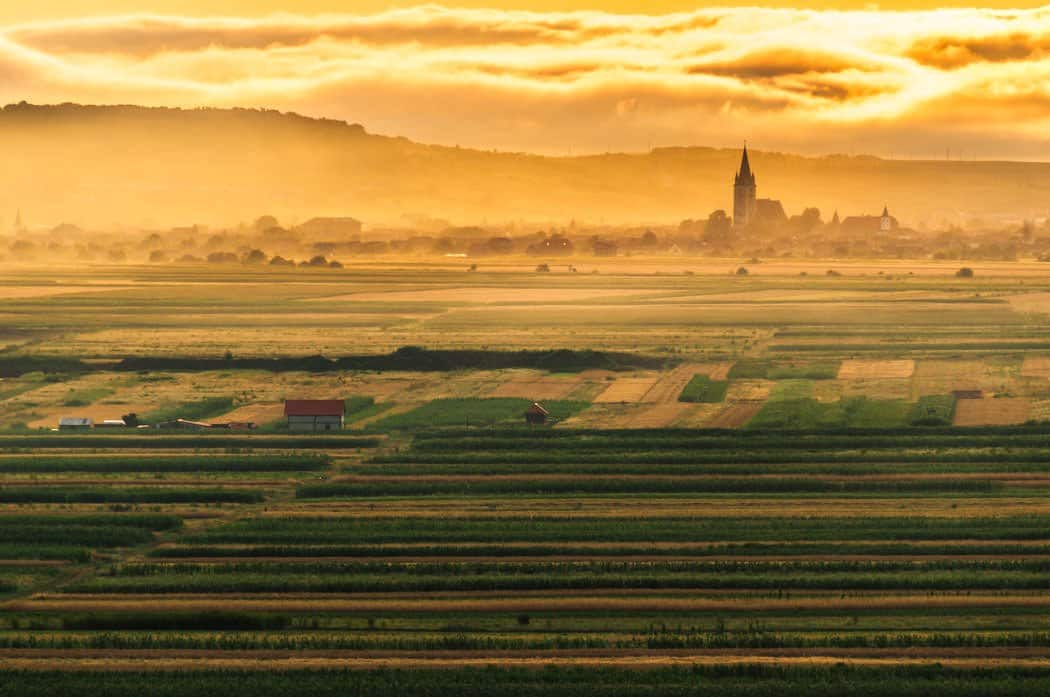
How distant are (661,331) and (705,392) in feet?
100

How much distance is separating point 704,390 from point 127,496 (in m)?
29.0

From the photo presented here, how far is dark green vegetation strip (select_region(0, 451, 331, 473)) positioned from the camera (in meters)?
55.7

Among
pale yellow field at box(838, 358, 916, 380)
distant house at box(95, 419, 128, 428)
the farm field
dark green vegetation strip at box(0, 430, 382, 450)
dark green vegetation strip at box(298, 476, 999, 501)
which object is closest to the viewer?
the farm field

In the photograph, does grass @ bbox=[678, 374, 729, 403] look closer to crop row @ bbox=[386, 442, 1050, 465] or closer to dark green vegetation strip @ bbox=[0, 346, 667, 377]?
dark green vegetation strip @ bbox=[0, 346, 667, 377]

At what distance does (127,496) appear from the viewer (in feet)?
166

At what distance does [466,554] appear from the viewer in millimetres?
42500

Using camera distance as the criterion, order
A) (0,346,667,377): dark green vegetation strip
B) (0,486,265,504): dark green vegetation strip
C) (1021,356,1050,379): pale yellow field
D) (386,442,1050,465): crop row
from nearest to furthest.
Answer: (0,486,265,504): dark green vegetation strip < (386,442,1050,465): crop row < (1021,356,1050,379): pale yellow field < (0,346,667,377): dark green vegetation strip

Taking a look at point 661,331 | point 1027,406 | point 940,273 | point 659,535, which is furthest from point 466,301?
point 659,535

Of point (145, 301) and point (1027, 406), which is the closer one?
point (1027, 406)

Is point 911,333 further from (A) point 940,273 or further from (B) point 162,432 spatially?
(A) point 940,273

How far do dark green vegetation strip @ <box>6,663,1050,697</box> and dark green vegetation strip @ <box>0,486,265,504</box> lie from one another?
16.8 metres

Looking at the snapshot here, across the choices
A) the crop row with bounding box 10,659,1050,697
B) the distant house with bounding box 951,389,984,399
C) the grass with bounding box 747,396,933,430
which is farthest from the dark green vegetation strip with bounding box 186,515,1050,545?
the distant house with bounding box 951,389,984,399

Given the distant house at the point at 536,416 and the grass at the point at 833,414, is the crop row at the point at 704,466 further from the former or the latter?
the distant house at the point at 536,416

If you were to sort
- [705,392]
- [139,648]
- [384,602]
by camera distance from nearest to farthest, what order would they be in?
1. [139,648]
2. [384,602]
3. [705,392]
